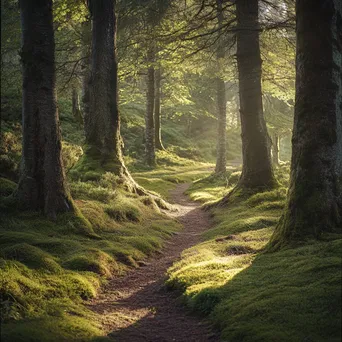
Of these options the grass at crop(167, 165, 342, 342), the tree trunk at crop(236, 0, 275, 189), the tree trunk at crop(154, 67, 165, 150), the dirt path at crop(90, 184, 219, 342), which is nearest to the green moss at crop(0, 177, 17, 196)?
the dirt path at crop(90, 184, 219, 342)

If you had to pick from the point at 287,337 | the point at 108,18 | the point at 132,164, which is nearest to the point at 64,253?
the point at 287,337

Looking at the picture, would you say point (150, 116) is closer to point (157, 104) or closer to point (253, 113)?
point (157, 104)

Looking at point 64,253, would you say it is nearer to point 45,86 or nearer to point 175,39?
point 45,86

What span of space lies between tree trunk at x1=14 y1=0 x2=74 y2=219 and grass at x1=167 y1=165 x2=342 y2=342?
3772mm

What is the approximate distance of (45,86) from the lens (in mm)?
9008

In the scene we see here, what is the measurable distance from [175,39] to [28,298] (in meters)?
9.97

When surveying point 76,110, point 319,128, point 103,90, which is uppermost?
point 76,110

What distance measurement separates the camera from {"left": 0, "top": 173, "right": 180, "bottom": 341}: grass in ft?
15.4

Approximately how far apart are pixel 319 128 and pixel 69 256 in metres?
5.37

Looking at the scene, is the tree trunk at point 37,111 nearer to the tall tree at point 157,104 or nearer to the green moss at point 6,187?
the green moss at point 6,187

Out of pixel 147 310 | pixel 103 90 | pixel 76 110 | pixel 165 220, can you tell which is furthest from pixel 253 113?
pixel 76 110

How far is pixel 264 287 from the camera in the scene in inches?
212

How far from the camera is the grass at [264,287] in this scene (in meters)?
4.21

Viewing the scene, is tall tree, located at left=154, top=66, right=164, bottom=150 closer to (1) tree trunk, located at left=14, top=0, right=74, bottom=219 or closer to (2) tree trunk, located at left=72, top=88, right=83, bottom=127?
(2) tree trunk, located at left=72, top=88, right=83, bottom=127
